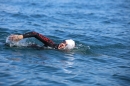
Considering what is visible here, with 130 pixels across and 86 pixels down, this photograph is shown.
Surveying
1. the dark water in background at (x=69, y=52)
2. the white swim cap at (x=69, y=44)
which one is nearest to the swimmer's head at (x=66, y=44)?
the white swim cap at (x=69, y=44)

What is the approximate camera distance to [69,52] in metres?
12.5

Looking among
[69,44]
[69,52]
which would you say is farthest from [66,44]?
[69,52]

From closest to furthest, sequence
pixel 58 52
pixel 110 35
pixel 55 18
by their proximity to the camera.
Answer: pixel 58 52 → pixel 110 35 → pixel 55 18

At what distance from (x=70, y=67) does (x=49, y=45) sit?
2.20m

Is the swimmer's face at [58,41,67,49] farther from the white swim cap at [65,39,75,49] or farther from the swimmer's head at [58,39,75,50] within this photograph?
the white swim cap at [65,39,75,49]

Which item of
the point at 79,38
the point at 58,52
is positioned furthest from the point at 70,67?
the point at 79,38

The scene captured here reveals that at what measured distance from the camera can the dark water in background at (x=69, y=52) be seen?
942cm

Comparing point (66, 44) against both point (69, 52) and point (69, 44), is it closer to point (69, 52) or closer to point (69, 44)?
point (69, 44)

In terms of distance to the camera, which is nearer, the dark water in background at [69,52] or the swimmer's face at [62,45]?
the dark water in background at [69,52]

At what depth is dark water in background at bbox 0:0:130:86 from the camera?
9.42 metres

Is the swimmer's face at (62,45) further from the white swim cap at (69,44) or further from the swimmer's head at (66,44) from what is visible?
the white swim cap at (69,44)

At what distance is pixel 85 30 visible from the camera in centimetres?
1806

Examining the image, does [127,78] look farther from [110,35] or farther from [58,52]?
[110,35]

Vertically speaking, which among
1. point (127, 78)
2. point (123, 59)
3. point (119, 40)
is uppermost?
point (119, 40)
